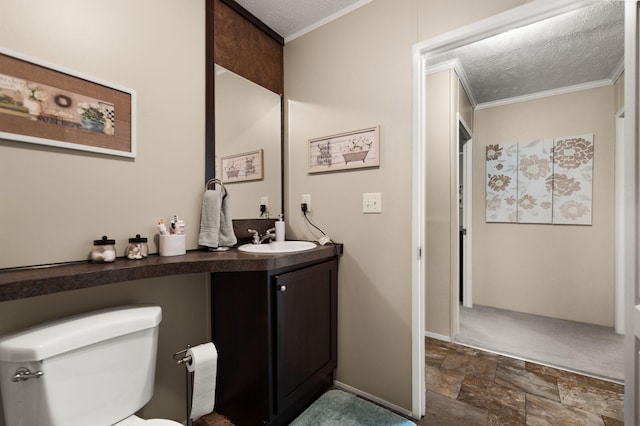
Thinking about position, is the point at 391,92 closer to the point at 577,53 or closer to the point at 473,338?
the point at 577,53

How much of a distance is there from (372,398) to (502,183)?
110 inches

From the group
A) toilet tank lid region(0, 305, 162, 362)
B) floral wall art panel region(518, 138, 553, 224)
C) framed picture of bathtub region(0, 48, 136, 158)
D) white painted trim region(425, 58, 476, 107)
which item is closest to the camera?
toilet tank lid region(0, 305, 162, 362)

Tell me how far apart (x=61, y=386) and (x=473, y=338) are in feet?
9.35

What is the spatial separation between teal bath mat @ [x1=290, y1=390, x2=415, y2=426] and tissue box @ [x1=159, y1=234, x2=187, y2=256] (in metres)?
1.09

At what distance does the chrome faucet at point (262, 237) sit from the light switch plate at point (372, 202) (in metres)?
0.63

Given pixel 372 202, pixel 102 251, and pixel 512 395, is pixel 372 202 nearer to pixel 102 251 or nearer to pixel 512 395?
pixel 102 251

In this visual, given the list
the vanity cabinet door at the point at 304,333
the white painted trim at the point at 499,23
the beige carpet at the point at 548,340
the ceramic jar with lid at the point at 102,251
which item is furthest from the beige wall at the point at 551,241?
the ceramic jar with lid at the point at 102,251

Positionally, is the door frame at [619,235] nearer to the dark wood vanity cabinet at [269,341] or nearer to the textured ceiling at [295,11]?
the textured ceiling at [295,11]

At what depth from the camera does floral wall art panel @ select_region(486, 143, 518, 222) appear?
3.21 meters

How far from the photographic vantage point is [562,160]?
2.97 meters

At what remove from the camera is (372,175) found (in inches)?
68.7

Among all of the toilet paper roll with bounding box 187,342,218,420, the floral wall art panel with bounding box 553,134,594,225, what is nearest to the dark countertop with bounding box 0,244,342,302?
the toilet paper roll with bounding box 187,342,218,420

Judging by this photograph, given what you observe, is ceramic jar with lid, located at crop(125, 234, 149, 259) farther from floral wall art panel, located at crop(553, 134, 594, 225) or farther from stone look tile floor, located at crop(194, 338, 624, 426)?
floral wall art panel, located at crop(553, 134, 594, 225)

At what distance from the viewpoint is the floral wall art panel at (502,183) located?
321 centimetres
